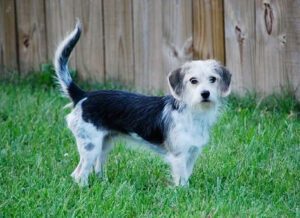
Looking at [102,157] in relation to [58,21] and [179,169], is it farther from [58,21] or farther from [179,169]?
[58,21]

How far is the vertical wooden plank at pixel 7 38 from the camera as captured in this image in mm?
10047

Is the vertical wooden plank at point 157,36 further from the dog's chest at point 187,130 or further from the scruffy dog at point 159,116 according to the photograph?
the dog's chest at point 187,130

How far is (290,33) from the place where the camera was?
316 inches

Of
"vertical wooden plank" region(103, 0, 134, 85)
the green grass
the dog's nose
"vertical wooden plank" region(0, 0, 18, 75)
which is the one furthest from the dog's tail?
"vertical wooden plank" region(0, 0, 18, 75)

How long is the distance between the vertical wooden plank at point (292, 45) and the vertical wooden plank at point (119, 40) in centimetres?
184

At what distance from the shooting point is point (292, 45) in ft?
26.4

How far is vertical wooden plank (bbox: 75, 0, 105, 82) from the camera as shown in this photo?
940 cm

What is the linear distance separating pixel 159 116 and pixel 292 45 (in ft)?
7.58

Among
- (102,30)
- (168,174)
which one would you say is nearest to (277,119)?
(168,174)

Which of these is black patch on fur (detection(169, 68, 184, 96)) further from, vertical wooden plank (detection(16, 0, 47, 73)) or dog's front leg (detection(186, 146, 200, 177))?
vertical wooden plank (detection(16, 0, 47, 73))

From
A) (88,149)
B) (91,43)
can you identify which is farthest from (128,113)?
(91,43)

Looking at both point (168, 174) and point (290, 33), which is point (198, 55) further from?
point (168, 174)

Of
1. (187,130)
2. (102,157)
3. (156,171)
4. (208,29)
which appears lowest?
(156,171)

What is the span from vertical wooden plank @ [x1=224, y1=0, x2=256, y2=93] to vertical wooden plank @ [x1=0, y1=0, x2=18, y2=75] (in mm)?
2849
